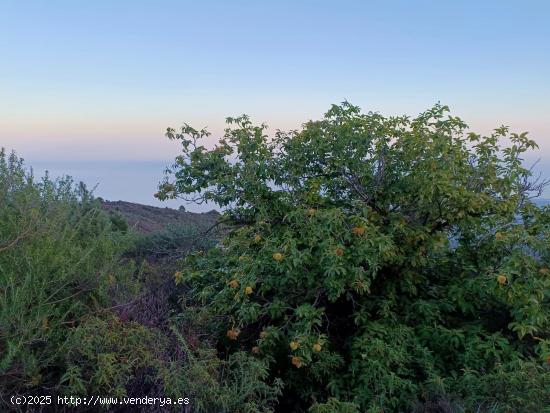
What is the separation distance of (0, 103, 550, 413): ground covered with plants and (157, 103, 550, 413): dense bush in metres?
0.02

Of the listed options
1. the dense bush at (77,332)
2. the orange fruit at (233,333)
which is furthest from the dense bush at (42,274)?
the orange fruit at (233,333)

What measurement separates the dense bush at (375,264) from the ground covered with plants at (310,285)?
0.07 ft

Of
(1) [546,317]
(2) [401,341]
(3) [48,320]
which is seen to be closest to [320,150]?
(2) [401,341]

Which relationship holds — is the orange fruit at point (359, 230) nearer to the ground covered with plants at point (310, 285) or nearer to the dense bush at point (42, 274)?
the ground covered with plants at point (310, 285)

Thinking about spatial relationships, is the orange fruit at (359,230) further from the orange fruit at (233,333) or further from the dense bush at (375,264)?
the orange fruit at (233,333)

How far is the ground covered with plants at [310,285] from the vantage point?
14.9 feet

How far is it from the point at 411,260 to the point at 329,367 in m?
1.27

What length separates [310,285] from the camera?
5.86 meters

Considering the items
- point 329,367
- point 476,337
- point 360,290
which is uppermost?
point 360,290

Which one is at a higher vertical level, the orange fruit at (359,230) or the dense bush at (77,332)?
the orange fruit at (359,230)

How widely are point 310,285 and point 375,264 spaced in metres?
0.75

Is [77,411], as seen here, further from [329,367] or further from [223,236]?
[223,236]

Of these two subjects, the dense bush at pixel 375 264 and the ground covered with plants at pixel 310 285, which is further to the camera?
the dense bush at pixel 375 264

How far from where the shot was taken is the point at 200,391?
448 centimetres
